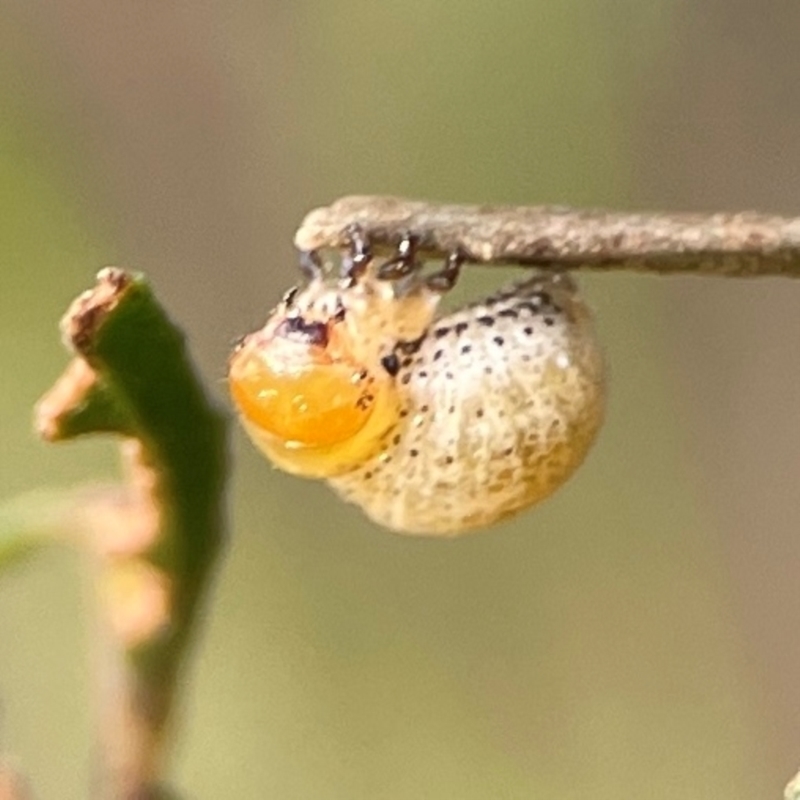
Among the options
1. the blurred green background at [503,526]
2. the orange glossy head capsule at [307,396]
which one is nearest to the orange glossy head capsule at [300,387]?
the orange glossy head capsule at [307,396]

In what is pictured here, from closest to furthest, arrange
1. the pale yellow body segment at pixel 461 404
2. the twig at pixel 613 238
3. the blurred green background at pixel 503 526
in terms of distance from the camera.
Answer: the twig at pixel 613 238 < the pale yellow body segment at pixel 461 404 < the blurred green background at pixel 503 526

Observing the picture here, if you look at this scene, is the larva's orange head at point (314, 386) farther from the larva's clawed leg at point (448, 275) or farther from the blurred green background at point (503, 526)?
the blurred green background at point (503, 526)

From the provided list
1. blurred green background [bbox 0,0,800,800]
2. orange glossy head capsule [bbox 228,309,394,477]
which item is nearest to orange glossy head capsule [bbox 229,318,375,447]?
orange glossy head capsule [bbox 228,309,394,477]

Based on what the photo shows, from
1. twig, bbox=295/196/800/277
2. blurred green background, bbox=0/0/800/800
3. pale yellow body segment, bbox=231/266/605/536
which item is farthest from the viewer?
blurred green background, bbox=0/0/800/800

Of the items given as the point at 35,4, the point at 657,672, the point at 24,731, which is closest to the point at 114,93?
the point at 35,4

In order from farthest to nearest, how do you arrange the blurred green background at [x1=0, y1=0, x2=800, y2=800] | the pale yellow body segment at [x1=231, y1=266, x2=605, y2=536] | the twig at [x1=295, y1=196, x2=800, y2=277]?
the blurred green background at [x1=0, y1=0, x2=800, y2=800], the pale yellow body segment at [x1=231, y1=266, x2=605, y2=536], the twig at [x1=295, y1=196, x2=800, y2=277]

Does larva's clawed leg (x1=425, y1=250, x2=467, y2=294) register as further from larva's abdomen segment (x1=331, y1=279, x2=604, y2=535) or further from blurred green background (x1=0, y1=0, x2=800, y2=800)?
blurred green background (x1=0, y1=0, x2=800, y2=800)

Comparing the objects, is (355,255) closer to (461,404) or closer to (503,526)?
(461,404)
